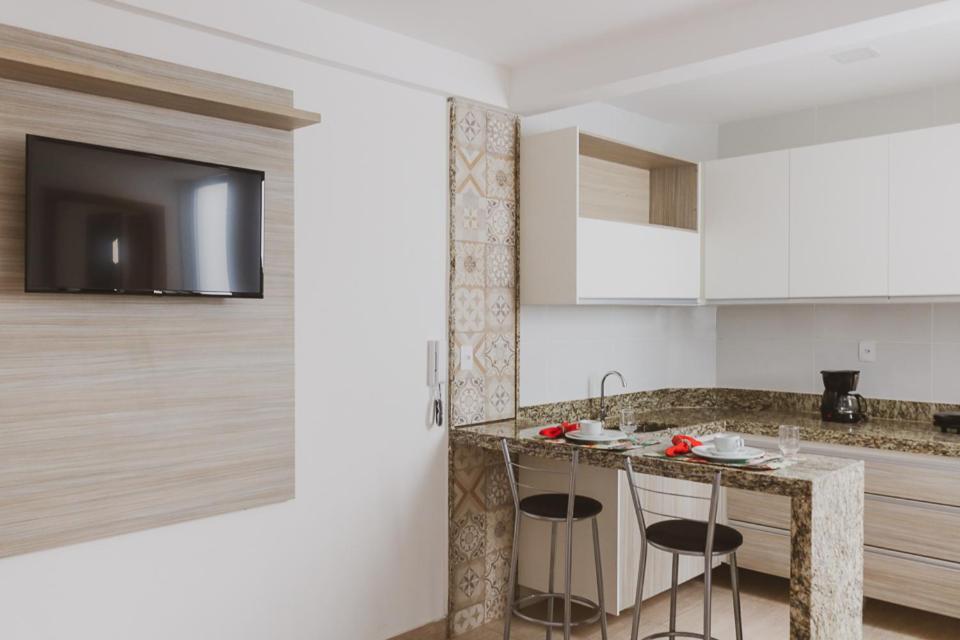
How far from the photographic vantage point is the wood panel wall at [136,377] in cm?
231

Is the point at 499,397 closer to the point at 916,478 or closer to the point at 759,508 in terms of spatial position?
the point at 759,508

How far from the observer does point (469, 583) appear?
3.64 metres

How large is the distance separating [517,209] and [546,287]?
416 mm

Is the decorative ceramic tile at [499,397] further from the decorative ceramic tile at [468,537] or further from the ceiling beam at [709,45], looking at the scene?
the ceiling beam at [709,45]

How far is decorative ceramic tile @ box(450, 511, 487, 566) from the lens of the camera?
11.8 feet

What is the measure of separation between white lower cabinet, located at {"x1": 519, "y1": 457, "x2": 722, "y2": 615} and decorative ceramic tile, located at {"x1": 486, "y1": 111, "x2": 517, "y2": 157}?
148cm

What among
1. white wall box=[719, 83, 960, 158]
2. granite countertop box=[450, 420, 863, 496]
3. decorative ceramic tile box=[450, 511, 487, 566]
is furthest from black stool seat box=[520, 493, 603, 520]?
white wall box=[719, 83, 960, 158]

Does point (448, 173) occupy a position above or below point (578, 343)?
above

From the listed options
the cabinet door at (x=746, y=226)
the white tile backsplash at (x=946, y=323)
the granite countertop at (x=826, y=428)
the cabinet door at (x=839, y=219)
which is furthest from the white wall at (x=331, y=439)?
the white tile backsplash at (x=946, y=323)

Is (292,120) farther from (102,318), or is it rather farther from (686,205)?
(686,205)

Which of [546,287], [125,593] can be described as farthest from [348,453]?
[546,287]

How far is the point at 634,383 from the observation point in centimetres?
450

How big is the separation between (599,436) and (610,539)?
549mm

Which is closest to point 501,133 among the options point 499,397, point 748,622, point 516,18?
point 516,18
